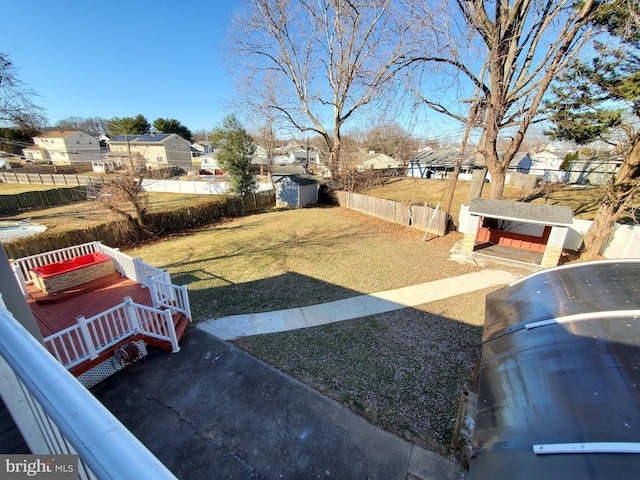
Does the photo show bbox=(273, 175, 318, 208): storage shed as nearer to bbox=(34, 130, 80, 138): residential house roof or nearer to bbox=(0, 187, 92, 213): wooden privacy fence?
bbox=(0, 187, 92, 213): wooden privacy fence

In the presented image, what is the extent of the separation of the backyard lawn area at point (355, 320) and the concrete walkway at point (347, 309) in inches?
11.0

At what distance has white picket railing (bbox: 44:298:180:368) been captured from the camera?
482 cm

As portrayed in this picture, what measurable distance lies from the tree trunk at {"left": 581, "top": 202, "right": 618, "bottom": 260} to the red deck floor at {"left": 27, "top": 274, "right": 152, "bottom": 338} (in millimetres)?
15289

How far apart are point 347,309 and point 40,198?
94.5 ft

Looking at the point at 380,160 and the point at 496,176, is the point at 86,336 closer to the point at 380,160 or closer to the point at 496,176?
the point at 496,176

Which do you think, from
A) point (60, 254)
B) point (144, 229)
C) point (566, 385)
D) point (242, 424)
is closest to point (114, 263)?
point (60, 254)

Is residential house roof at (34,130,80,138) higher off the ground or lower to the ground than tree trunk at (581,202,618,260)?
higher

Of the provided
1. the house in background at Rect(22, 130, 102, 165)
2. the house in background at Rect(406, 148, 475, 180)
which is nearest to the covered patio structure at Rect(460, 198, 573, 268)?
the house in background at Rect(406, 148, 475, 180)

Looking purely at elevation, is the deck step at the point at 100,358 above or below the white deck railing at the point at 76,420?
below

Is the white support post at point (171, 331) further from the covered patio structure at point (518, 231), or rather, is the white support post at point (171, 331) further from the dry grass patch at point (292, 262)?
the covered patio structure at point (518, 231)

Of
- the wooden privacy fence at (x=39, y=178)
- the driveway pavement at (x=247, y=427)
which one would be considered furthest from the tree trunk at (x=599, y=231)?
the wooden privacy fence at (x=39, y=178)

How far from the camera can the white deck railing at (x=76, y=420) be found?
661mm

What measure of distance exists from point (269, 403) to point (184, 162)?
4826 cm

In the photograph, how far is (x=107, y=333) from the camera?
18.7 ft
